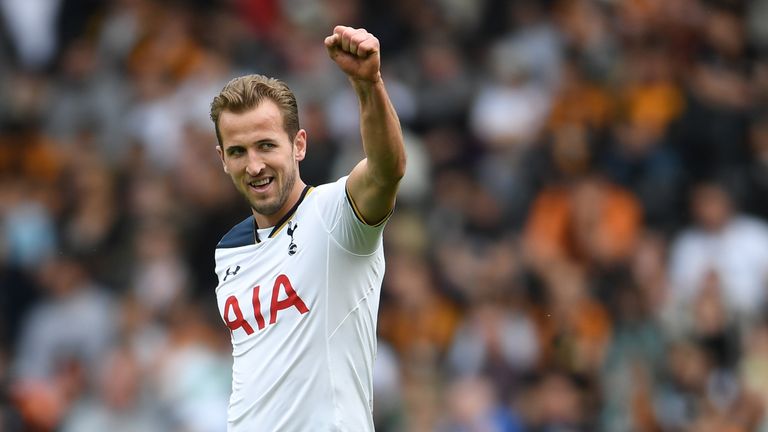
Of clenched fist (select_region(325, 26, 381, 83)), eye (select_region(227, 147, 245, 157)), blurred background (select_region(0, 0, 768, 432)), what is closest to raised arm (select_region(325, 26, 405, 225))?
clenched fist (select_region(325, 26, 381, 83))

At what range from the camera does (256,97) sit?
506 cm

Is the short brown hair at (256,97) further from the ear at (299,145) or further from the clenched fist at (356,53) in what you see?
the clenched fist at (356,53)

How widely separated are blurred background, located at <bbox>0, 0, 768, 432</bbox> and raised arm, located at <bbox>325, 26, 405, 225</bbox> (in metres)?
5.42

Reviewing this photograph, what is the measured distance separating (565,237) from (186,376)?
321 cm

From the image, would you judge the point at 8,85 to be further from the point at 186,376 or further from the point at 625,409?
the point at 625,409

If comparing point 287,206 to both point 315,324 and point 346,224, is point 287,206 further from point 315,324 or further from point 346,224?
point 315,324

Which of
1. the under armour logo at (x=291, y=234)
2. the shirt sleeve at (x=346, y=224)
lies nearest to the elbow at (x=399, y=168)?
the shirt sleeve at (x=346, y=224)

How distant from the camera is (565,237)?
11.3 meters

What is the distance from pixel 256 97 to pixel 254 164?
0.83 feet

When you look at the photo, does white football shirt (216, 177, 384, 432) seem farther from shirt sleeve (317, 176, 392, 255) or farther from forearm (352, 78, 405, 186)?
forearm (352, 78, 405, 186)

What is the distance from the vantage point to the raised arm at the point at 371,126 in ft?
14.9

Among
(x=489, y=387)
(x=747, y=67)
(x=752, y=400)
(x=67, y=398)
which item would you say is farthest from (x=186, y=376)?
(x=747, y=67)

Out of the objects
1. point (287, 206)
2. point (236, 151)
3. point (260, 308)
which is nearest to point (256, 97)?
point (236, 151)

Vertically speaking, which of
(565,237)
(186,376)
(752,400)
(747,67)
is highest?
(747,67)
